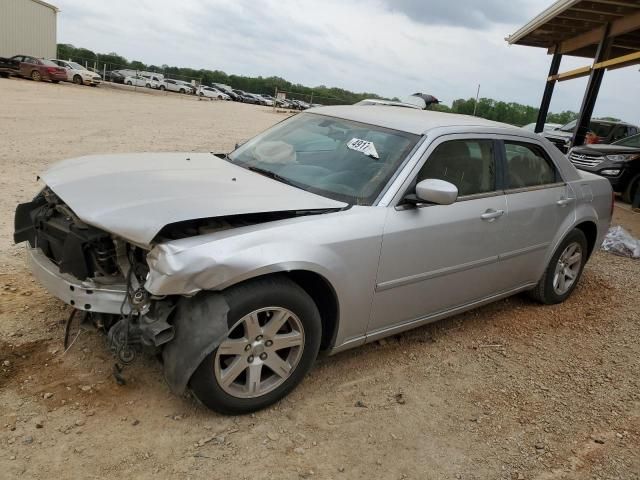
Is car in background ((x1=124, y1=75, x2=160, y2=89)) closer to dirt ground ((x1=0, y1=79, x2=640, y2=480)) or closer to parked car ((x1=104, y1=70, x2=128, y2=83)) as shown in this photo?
parked car ((x1=104, y1=70, x2=128, y2=83))

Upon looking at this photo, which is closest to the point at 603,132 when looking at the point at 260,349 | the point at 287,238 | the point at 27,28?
the point at 287,238

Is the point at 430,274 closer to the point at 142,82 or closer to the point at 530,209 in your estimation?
the point at 530,209

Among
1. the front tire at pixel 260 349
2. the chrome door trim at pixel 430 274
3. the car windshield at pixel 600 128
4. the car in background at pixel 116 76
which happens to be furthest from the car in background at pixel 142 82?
the front tire at pixel 260 349

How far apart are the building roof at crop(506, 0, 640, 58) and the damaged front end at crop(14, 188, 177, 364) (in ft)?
37.6

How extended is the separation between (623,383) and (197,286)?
3033 mm

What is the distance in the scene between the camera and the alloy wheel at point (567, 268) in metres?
4.71

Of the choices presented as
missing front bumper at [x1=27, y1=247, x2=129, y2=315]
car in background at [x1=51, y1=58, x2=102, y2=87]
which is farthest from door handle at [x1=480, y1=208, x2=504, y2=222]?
car in background at [x1=51, y1=58, x2=102, y2=87]

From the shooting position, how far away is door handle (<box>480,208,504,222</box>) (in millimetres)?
3682

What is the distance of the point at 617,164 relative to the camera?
10.6 meters

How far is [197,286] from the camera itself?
2.46 m

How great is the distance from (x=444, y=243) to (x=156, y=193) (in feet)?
5.88

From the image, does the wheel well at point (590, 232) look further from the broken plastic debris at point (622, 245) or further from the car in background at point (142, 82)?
the car in background at point (142, 82)

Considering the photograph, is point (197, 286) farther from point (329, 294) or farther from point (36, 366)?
point (36, 366)

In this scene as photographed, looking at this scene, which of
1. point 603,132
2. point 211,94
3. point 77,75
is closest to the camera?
point 603,132
